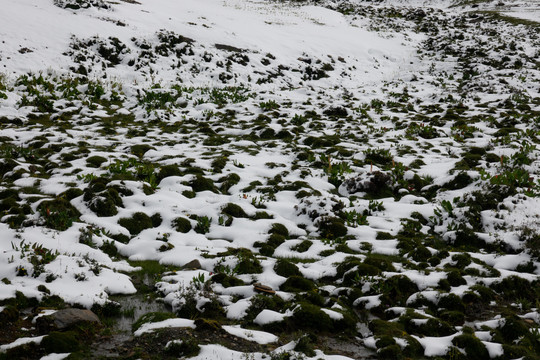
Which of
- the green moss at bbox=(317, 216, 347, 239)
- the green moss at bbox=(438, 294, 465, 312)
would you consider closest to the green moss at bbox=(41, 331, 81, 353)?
the green moss at bbox=(438, 294, 465, 312)

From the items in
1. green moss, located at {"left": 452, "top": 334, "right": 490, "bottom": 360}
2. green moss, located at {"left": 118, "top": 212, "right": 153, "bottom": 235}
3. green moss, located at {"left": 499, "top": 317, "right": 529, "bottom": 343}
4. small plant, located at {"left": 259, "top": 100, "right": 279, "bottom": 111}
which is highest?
small plant, located at {"left": 259, "top": 100, "right": 279, "bottom": 111}

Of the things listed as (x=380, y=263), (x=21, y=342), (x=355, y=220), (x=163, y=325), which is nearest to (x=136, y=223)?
(x=163, y=325)

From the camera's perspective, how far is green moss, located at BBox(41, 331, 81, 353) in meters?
4.60

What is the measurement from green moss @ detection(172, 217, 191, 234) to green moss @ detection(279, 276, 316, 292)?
3.29 m

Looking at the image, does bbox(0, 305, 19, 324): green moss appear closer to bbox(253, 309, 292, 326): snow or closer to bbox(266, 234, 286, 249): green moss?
bbox(253, 309, 292, 326): snow

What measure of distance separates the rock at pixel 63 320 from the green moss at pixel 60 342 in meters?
0.25

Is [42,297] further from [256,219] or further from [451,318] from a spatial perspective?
[451,318]

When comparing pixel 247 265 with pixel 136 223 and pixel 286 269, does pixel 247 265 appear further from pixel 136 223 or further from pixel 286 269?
pixel 136 223

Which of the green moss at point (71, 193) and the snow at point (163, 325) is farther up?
the snow at point (163, 325)

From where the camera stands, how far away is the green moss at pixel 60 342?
4602 mm

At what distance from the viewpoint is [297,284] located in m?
6.92

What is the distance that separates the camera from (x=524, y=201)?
30.3 feet

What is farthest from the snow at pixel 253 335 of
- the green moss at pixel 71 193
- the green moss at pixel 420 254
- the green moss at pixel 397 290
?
the green moss at pixel 71 193

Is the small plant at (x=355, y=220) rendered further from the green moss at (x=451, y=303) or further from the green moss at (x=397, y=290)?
the green moss at (x=451, y=303)
